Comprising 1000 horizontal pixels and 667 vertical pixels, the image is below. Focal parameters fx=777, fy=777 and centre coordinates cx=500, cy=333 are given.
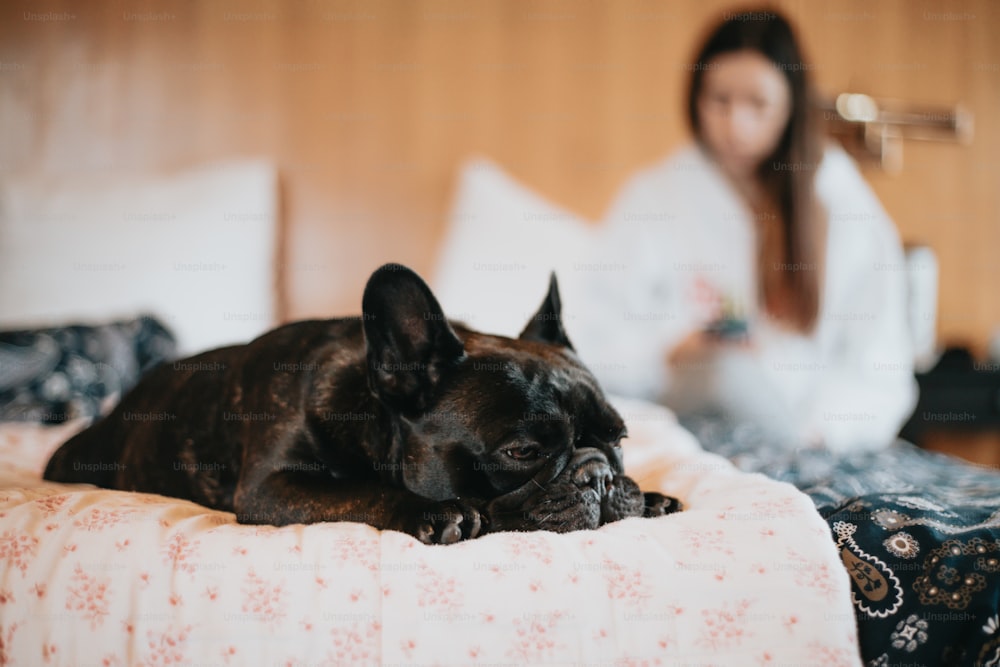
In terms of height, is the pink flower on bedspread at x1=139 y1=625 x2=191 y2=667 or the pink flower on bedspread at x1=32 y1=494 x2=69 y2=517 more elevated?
the pink flower on bedspread at x1=32 y1=494 x2=69 y2=517

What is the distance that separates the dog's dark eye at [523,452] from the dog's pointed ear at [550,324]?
43 cm

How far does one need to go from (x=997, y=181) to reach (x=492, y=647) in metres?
4.59

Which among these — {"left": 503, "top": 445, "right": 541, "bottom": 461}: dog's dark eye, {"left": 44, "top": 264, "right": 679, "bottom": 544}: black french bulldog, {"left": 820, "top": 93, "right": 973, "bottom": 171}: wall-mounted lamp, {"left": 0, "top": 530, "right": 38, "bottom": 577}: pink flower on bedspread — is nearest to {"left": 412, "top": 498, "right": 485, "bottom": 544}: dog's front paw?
Result: {"left": 44, "top": 264, "right": 679, "bottom": 544}: black french bulldog

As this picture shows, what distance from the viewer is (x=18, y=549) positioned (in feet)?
3.64

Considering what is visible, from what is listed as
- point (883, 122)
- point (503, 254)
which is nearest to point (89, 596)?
point (503, 254)

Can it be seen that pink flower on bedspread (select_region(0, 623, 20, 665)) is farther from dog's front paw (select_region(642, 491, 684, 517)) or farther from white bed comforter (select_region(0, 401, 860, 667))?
dog's front paw (select_region(642, 491, 684, 517))

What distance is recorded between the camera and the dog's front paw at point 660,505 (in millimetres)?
1291

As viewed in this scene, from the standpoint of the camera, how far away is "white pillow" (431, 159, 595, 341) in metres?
2.93

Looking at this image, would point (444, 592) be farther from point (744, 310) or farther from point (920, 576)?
point (744, 310)

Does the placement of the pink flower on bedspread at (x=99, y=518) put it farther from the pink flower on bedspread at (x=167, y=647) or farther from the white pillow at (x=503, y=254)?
the white pillow at (x=503, y=254)

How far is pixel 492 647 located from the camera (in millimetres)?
998

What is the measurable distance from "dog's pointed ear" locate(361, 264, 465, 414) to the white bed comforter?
0.87 ft

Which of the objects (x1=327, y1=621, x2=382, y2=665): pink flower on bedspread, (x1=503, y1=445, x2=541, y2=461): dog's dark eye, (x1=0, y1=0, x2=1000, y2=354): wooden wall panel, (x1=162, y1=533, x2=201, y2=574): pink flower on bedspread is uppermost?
(x1=0, y1=0, x2=1000, y2=354): wooden wall panel

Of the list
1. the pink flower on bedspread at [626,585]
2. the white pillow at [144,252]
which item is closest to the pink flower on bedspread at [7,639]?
the pink flower on bedspread at [626,585]
